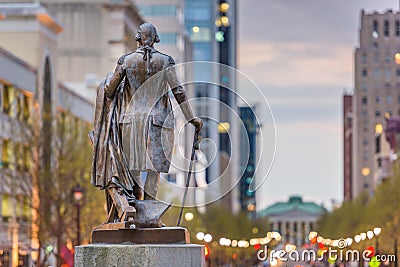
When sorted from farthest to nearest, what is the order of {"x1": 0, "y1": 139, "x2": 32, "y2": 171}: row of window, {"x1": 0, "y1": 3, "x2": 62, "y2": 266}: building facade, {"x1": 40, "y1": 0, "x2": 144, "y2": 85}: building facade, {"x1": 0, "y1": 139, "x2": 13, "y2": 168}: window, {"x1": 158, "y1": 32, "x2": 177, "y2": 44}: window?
{"x1": 158, "y1": 32, "x2": 177, "y2": 44}: window, {"x1": 40, "y1": 0, "x2": 144, "y2": 85}: building facade, {"x1": 0, "y1": 139, "x2": 13, "y2": 168}: window, {"x1": 0, "y1": 3, "x2": 62, "y2": 266}: building facade, {"x1": 0, "y1": 139, "x2": 32, "y2": 171}: row of window

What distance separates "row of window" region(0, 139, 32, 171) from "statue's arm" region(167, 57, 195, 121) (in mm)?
47191

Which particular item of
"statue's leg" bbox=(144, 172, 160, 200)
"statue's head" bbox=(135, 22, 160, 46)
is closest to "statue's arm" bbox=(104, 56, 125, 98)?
"statue's head" bbox=(135, 22, 160, 46)

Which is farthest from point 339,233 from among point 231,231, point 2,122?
point 2,122

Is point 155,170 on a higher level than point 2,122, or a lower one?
lower

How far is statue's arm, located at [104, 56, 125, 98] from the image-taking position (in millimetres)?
21562

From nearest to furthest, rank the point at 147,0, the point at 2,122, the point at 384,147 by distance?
the point at 2,122
the point at 147,0
the point at 384,147

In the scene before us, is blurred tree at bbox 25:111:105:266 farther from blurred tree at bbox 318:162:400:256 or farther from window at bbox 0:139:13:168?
blurred tree at bbox 318:162:400:256

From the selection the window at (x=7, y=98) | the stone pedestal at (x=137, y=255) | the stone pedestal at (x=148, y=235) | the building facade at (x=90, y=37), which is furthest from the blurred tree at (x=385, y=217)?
the stone pedestal at (x=137, y=255)

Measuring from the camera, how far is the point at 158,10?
547 ft

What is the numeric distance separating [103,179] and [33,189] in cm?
5046

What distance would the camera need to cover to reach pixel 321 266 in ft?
452

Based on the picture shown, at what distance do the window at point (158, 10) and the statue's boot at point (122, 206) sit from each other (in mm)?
143732

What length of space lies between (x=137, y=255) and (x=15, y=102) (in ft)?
202

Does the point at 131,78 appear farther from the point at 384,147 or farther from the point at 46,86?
the point at 384,147
